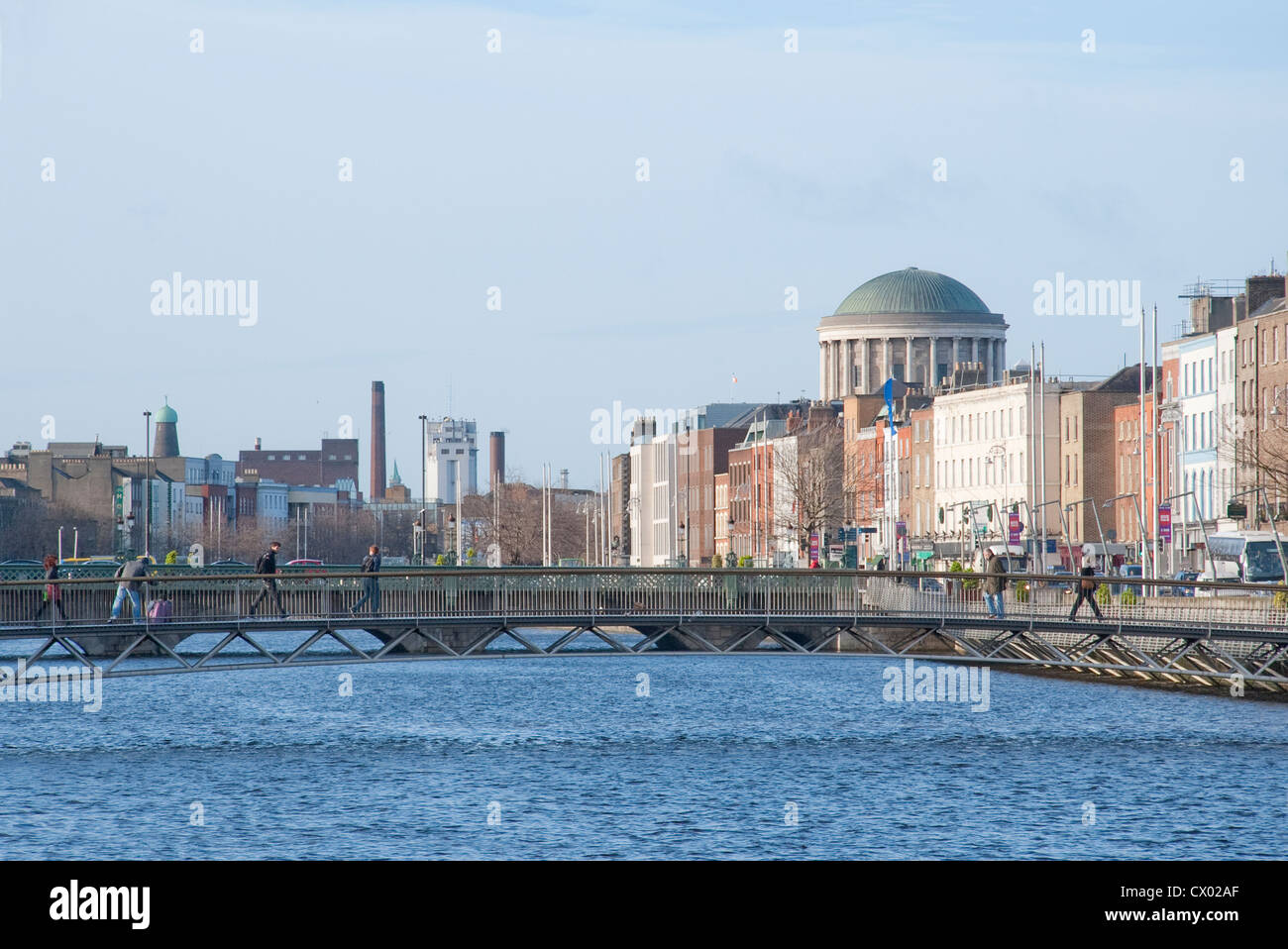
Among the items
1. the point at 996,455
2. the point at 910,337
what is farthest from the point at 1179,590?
the point at 910,337

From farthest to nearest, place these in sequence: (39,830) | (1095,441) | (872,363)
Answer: (872,363), (1095,441), (39,830)

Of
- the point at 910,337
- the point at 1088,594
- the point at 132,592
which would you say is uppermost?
Answer: the point at 910,337

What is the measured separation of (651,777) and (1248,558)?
3770cm

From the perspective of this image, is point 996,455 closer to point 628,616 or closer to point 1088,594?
point 1088,594

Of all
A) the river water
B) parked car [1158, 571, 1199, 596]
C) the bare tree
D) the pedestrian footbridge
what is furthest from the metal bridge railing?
the bare tree

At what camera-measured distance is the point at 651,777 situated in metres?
43.2

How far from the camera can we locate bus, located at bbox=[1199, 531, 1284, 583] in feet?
242

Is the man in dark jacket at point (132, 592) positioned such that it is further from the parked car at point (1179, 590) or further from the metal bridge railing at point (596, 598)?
the parked car at point (1179, 590)

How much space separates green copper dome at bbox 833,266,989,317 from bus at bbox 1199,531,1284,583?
11309 cm

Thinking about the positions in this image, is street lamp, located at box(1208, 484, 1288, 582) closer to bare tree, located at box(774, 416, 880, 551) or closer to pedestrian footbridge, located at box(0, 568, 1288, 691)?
pedestrian footbridge, located at box(0, 568, 1288, 691)
